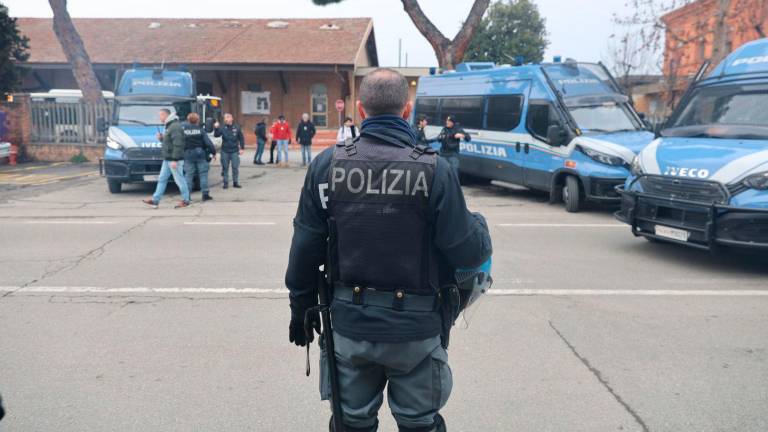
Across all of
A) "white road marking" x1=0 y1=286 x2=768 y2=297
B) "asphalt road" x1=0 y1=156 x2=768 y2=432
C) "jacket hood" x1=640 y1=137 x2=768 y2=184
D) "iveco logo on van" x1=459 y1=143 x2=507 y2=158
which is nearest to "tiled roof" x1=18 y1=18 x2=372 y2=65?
"iveco logo on van" x1=459 y1=143 x2=507 y2=158

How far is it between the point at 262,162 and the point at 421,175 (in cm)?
2019

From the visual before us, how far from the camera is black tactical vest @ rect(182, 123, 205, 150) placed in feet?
40.7

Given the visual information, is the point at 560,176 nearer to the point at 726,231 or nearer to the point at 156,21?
the point at 726,231

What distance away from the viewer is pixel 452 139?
13.8 m

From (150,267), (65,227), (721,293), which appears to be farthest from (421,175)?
(65,227)

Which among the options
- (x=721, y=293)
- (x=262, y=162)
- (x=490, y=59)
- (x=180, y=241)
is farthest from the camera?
(x=490, y=59)

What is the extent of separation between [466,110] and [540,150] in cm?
278

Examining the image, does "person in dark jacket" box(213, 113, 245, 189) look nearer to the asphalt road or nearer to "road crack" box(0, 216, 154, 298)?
"road crack" box(0, 216, 154, 298)

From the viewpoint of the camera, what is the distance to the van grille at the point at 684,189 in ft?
21.8

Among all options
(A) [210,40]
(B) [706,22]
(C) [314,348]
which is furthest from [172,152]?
(A) [210,40]

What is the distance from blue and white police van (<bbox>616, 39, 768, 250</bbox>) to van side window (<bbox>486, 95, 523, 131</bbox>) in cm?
455

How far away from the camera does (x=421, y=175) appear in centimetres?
239

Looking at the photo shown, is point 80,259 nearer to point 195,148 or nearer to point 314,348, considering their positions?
point 314,348

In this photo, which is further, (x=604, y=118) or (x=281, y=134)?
(x=281, y=134)
